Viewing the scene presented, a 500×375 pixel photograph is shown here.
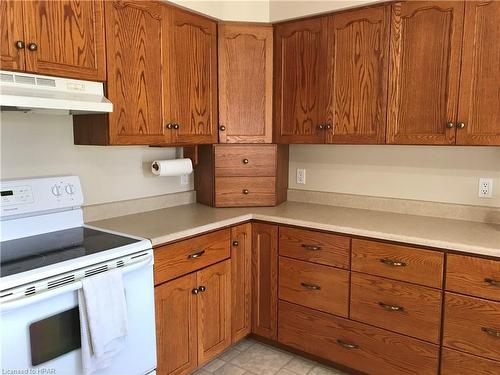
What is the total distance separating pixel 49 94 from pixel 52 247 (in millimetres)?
646

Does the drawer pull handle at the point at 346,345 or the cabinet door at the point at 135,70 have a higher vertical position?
the cabinet door at the point at 135,70

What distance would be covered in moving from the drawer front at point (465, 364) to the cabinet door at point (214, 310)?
1167mm

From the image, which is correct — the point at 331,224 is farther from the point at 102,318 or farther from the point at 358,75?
the point at 102,318

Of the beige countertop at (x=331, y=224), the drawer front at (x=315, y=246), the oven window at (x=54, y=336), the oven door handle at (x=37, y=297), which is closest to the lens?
the oven door handle at (x=37, y=297)

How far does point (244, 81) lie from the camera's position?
8.43ft

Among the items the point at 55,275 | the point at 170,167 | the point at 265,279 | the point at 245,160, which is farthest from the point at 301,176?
the point at 55,275

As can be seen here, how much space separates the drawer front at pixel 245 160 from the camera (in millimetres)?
2650

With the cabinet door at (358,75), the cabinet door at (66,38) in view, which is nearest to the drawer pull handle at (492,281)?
the cabinet door at (358,75)

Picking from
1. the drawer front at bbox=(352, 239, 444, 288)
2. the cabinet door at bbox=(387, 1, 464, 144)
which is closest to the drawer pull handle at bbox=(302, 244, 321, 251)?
the drawer front at bbox=(352, 239, 444, 288)

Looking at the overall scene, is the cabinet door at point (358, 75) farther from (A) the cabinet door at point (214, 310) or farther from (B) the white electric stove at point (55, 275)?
(B) the white electric stove at point (55, 275)

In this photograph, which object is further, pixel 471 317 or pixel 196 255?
pixel 196 255

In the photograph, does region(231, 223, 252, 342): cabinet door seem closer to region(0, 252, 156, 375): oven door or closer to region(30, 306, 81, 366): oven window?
region(0, 252, 156, 375): oven door

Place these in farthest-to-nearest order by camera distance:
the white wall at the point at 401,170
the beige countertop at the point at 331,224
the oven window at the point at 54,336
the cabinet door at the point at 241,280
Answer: the cabinet door at the point at 241,280, the white wall at the point at 401,170, the beige countertop at the point at 331,224, the oven window at the point at 54,336

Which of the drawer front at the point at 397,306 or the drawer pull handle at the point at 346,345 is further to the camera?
the drawer pull handle at the point at 346,345
